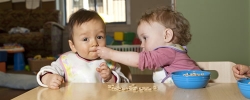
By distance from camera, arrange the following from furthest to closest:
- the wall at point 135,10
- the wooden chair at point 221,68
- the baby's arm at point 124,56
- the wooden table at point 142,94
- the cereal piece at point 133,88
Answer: the wall at point 135,10 < the wooden chair at point 221,68 < the baby's arm at point 124,56 < the cereal piece at point 133,88 < the wooden table at point 142,94

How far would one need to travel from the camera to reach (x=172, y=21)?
127 cm

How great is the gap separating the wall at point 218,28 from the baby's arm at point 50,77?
4.09 feet

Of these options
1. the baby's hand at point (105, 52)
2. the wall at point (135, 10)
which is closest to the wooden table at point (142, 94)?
the baby's hand at point (105, 52)

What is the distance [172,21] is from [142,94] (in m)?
0.46

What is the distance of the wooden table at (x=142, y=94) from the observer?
33.5 inches

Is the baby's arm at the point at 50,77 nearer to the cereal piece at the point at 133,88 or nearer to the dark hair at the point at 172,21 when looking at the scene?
the cereal piece at the point at 133,88

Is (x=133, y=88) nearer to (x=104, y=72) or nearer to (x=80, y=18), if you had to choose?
(x=104, y=72)

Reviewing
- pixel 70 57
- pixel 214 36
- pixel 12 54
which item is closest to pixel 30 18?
pixel 12 54

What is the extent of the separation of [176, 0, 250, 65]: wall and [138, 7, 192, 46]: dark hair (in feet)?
3.25

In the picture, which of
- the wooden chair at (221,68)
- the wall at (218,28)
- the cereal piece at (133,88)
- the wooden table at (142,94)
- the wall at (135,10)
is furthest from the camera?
the wall at (135,10)

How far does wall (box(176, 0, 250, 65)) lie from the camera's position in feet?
7.40

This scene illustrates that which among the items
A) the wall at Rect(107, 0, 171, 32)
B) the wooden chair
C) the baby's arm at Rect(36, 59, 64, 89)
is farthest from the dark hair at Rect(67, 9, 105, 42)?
the wall at Rect(107, 0, 171, 32)

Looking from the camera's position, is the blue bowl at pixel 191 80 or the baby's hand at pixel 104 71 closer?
the blue bowl at pixel 191 80

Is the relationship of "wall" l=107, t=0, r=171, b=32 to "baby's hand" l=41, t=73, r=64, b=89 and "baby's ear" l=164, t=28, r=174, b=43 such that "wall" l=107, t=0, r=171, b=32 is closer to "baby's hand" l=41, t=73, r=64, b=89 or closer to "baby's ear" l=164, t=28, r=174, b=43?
"baby's ear" l=164, t=28, r=174, b=43
